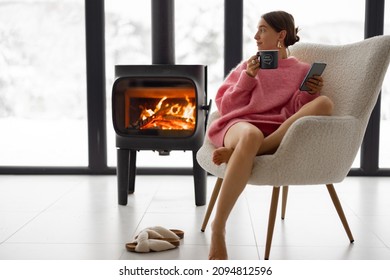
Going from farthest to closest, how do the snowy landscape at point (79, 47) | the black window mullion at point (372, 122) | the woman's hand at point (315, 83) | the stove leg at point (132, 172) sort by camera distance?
the snowy landscape at point (79, 47) < the black window mullion at point (372, 122) < the stove leg at point (132, 172) < the woman's hand at point (315, 83)

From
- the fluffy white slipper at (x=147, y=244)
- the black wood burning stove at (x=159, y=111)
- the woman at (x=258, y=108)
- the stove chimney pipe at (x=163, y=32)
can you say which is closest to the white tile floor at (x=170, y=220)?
the fluffy white slipper at (x=147, y=244)

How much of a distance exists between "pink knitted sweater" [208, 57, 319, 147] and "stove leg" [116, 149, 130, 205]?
856 mm

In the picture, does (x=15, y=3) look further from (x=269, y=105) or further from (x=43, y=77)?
(x=269, y=105)

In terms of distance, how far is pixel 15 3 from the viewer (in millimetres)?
4066

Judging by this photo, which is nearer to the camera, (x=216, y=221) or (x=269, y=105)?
(x=216, y=221)

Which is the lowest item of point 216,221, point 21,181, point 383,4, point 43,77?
point 21,181

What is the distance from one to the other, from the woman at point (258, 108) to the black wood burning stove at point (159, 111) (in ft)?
1.98

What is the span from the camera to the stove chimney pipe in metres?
3.41

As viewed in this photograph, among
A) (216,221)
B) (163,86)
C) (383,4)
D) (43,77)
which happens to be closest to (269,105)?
(216,221)

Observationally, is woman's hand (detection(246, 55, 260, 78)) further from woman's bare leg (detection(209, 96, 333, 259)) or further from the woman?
woman's bare leg (detection(209, 96, 333, 259))

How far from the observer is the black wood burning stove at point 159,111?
3.21m

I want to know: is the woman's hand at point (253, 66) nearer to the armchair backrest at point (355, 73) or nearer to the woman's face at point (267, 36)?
the woman's face at point (267, 36)

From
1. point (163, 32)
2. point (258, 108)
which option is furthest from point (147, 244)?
point (163, 32)
